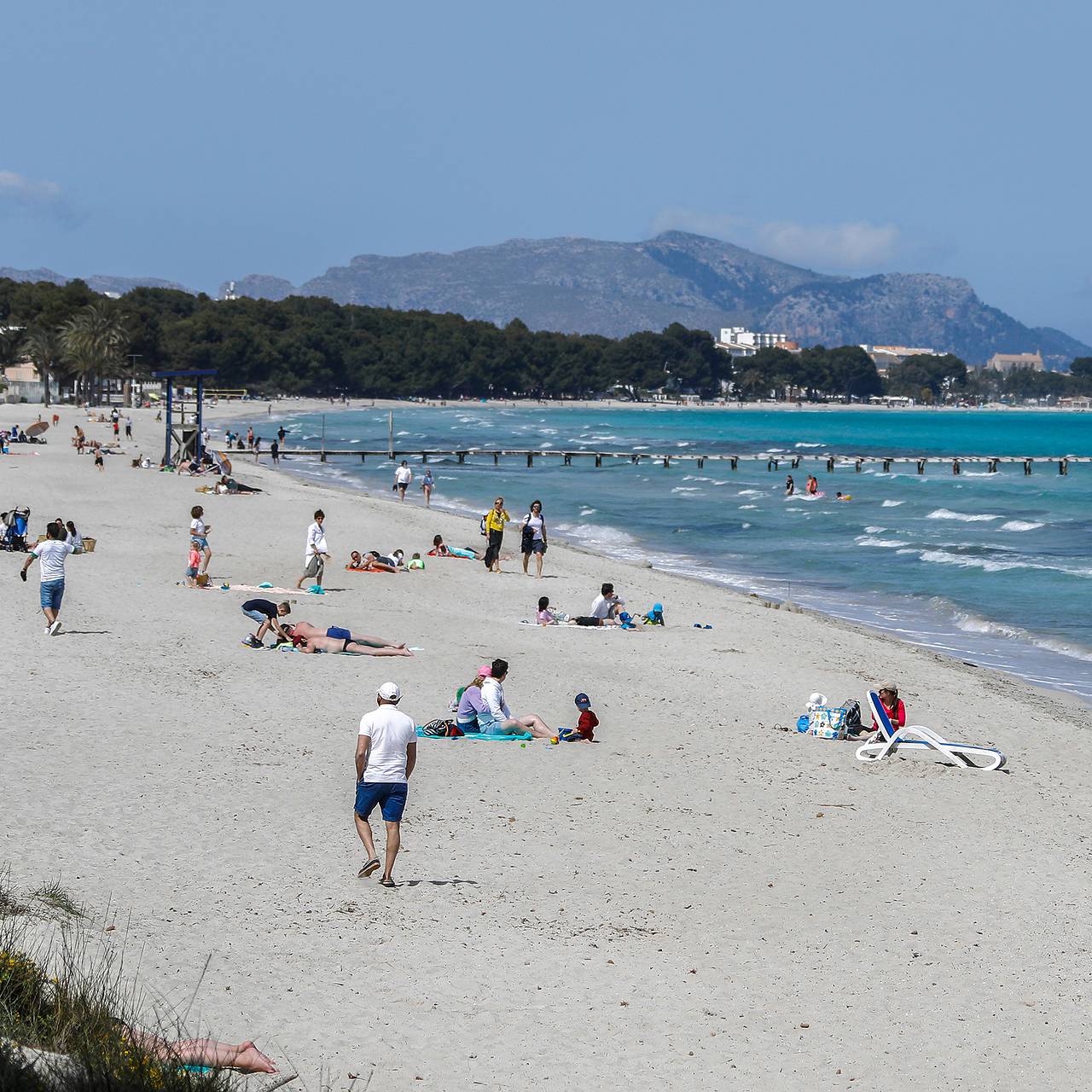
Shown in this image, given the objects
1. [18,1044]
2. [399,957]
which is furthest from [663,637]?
[18,1044]

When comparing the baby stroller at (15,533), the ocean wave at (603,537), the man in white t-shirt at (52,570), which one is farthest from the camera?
the ocean wave at (603,537)

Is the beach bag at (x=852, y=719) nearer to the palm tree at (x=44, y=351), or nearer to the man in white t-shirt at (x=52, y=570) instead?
the man in white t-shirt at (x=52, y=570)

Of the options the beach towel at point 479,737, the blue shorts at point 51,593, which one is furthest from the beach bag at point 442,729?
the blue shorts at point 51,593

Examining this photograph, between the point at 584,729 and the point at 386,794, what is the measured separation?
15.8ft

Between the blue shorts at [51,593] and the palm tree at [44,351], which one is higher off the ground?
the palm tree at [44,351]

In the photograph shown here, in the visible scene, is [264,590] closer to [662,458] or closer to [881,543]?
[881,543]

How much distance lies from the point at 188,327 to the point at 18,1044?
140137 millimetres

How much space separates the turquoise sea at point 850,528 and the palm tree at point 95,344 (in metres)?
17.5

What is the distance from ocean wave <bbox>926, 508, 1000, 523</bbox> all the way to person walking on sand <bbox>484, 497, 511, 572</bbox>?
23.9 m

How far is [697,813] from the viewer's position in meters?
11.1

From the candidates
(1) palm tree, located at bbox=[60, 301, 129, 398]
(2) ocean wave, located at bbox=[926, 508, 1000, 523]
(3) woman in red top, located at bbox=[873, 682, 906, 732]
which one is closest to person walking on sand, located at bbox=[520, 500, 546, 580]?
(3) woman in red top, located at bbox=[873, 682, 906, 732]

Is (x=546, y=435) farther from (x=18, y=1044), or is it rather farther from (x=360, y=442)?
(x=18, y=1044)

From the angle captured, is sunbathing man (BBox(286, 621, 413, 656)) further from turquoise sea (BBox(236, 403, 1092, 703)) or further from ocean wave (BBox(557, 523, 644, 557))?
ocean wave (BBox(557, 523, 644, 557))

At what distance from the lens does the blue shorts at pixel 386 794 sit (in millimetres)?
8648
